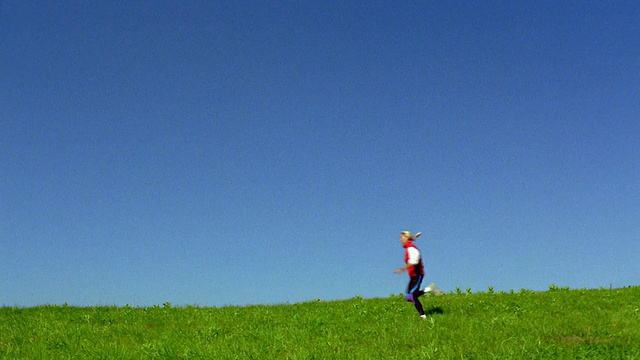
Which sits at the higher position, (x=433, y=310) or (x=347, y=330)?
(x=433, y=310)

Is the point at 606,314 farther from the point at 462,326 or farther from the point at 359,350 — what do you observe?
the point at 359,350

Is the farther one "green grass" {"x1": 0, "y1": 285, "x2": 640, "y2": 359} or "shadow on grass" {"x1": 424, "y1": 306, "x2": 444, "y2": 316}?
"shadow on grass" {"x1": 424, "y1": 306, "x2": 444, "y2": 316}

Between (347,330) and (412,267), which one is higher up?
(412,267)

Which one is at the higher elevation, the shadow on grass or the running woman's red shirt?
the running woman's red shirt

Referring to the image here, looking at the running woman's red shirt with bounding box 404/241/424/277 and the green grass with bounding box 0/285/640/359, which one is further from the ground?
the running woman's red shirt with bounding box 404/241/424/277

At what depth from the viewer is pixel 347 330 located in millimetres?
15188

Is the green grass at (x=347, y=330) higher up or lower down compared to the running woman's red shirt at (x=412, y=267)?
lower down

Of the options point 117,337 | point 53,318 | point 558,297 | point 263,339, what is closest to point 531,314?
point 558,297

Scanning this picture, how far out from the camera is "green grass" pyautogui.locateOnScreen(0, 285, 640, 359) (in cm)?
1213

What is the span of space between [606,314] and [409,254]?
5.49 metres

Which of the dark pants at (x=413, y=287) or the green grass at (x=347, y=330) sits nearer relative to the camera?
the green grass at (x=347, y=330)

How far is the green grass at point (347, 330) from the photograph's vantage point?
12.1 m

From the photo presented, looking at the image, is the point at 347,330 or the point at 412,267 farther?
the point at 412,267

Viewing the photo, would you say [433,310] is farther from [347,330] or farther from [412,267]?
[347,330]
